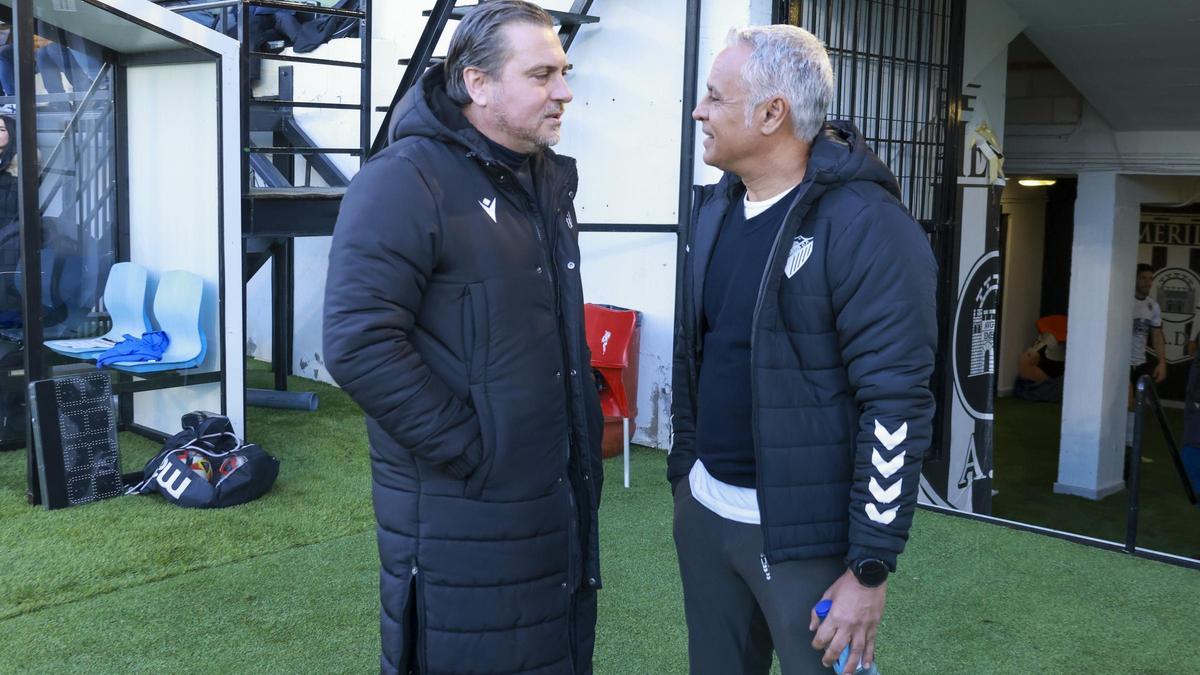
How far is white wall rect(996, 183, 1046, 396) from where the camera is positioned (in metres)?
13.3

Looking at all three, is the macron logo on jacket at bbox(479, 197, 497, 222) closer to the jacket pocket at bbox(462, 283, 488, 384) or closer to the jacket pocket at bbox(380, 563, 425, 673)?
the jacket pocket at bbox(462, 283, 488, 384)

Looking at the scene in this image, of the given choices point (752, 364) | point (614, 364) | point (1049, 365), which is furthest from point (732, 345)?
point (1049, 365)

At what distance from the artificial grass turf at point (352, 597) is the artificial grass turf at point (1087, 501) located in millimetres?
3416

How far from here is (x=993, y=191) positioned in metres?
6.67

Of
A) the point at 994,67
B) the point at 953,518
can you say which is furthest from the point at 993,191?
the point at 953,518

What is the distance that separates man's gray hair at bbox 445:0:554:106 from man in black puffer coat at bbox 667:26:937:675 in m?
0.36

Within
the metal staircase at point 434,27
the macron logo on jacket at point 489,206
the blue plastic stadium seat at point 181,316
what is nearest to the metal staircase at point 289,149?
the metal staircase at point 434,27

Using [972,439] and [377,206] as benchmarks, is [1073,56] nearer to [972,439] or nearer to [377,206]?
[972,439]

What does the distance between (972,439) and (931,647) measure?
357 centimetres

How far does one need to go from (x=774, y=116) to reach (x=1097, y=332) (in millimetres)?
7172

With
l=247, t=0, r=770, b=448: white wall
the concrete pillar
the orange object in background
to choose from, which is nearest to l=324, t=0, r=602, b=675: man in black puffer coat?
the orange object in background

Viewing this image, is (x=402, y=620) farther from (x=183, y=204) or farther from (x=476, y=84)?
(x=183, y=204)

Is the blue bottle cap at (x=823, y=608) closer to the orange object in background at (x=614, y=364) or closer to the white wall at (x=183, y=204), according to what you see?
the orange object in background at (x=614, y=364)

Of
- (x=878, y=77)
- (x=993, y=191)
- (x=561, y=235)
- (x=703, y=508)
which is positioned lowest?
(x=703, y=508)
